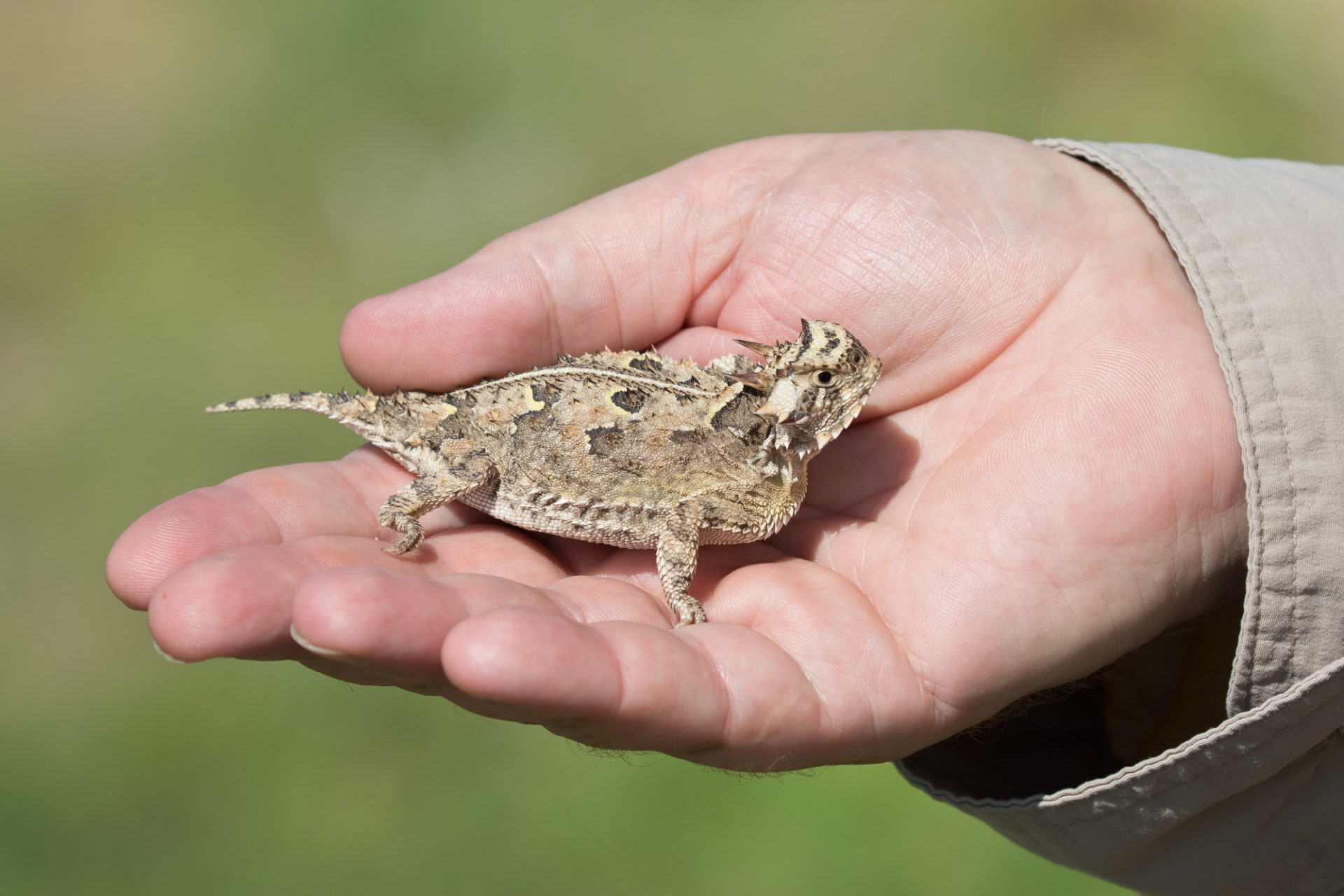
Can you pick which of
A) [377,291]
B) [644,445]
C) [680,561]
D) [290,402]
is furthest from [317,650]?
[377,291]

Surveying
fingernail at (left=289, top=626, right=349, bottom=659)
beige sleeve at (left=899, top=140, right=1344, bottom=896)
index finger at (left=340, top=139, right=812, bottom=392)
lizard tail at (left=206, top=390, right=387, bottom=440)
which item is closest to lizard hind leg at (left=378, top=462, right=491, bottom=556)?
lizard tail at (left=206, top=390, right=387, bottom=440)

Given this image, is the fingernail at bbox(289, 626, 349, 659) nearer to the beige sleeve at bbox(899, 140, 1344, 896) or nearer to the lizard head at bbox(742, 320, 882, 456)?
the lizard head at bbox(742, 320, 882, 456)

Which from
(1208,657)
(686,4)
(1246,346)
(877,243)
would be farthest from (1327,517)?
(686,4)

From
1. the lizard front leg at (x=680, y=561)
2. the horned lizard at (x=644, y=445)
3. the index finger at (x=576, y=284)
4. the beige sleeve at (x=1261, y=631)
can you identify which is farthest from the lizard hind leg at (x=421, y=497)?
the beige sleeve at (x=1261, y=631)

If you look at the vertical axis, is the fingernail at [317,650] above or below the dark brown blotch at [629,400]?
below

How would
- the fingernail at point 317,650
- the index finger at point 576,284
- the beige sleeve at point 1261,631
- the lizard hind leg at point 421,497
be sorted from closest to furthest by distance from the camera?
the fingernail at point 317,650
the beige sleeve at point 1261,631
the lizard hind leg at point 421,497
the index finger at point 576,284

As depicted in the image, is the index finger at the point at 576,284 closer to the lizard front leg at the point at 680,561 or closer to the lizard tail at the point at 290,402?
the lizard tail at the point at 290,402

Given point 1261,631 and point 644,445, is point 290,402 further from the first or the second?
point 1261,631
